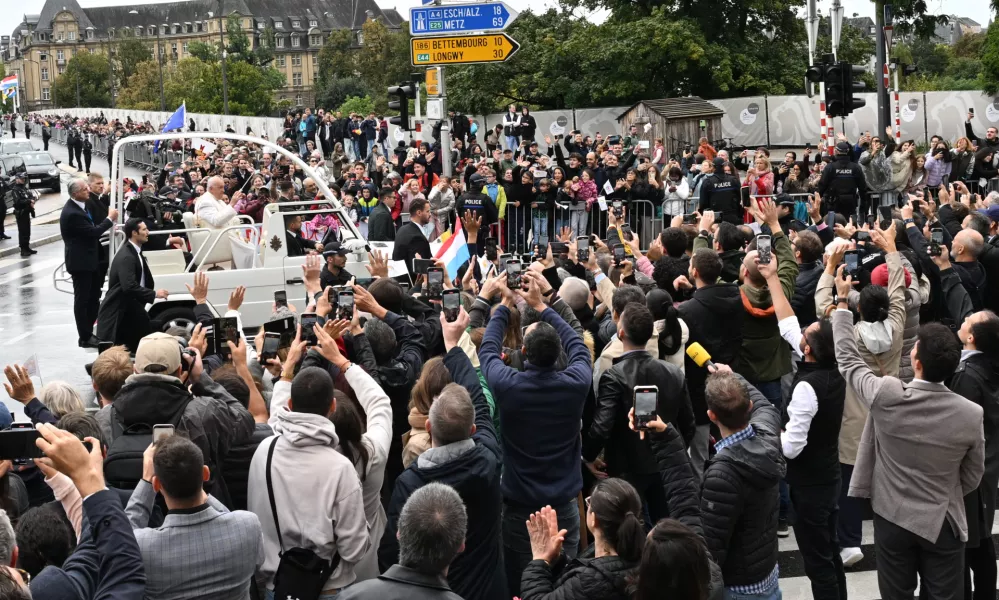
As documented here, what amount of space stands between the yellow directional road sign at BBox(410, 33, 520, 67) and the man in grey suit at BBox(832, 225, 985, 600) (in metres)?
10.0

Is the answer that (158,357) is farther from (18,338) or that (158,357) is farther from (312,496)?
(18,338)

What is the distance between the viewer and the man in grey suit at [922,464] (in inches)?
212

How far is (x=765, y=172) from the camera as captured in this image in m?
17.2

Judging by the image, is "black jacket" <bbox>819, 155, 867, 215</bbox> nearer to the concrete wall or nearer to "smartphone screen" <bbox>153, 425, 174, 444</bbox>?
"smartphone screen" <bbox>153, 425, 174, 444</bbox>

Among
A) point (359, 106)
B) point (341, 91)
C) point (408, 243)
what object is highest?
point (341, 91)

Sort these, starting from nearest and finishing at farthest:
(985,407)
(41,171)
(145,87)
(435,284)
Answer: (985,407) < (435,284) < (41,171) < (145,87)

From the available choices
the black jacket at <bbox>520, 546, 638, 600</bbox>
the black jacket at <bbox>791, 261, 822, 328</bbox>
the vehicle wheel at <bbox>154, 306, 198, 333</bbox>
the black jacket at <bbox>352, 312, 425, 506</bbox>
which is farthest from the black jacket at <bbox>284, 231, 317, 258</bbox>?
the black jacket at <bbox>520, 546, 638, 600</bbox>

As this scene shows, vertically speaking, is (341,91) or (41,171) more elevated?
(341,91)

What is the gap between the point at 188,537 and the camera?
4184mm

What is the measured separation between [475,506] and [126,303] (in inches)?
257

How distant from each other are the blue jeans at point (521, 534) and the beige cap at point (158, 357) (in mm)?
1830

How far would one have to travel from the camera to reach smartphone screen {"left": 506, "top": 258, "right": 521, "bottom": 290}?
616 cm

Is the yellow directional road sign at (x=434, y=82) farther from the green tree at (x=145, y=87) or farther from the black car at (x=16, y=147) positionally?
the green tree at (x=145, y=87)

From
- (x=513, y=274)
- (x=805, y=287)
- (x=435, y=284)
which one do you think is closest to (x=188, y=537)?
(x=513, y=274)
